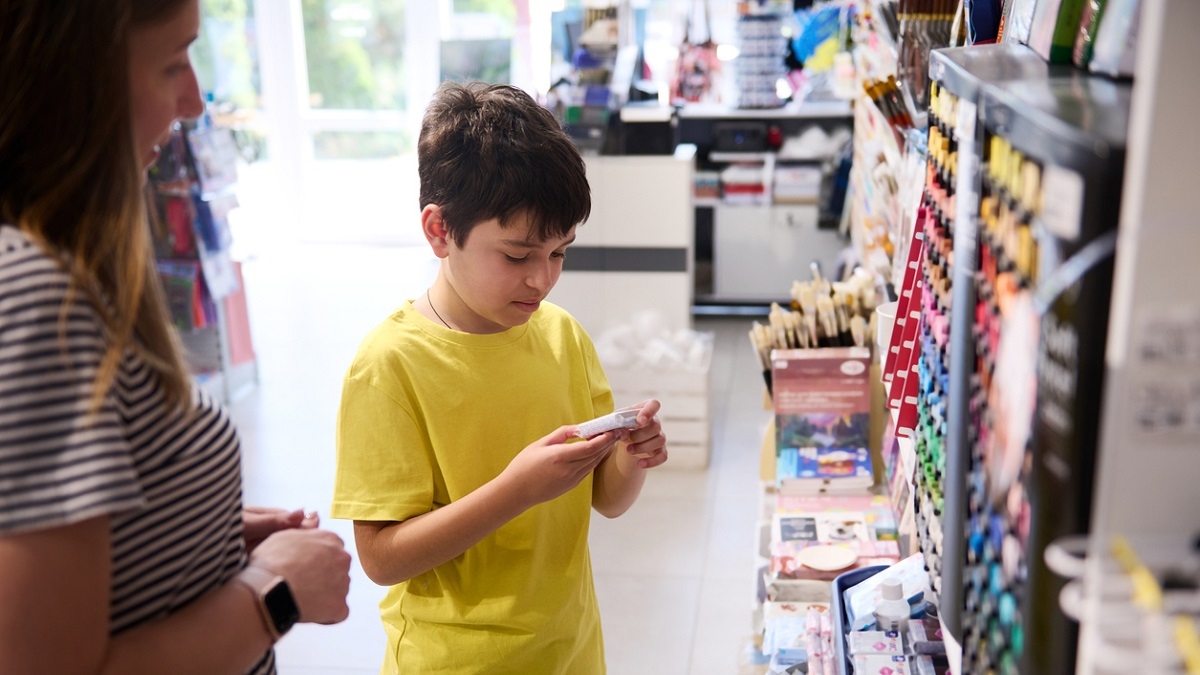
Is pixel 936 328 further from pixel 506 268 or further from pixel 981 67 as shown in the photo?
pixel 506 268

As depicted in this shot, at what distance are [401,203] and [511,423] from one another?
8.53 meters

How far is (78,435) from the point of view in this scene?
86 centimetres

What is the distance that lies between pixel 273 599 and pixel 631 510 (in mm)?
3256

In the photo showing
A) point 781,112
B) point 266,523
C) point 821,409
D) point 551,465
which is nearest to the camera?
point 266,523

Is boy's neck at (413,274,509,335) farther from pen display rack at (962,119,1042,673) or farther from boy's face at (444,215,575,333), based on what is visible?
pen display rack at (962,119,1042,673)

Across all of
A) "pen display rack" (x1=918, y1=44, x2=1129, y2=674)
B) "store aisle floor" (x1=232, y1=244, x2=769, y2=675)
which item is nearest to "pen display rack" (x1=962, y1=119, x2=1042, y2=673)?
"pen display rack" (x1=918, y1=44, x2=1129, y2=674)

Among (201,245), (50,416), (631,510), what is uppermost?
(50,416)

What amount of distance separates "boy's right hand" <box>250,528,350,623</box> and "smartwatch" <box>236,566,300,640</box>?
0.01m

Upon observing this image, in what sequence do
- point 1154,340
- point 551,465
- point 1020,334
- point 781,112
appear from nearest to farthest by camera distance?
point 1154,340, point 1020,334, point 551,465, point 781,112

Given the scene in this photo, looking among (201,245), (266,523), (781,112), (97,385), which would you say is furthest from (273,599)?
(781,112)

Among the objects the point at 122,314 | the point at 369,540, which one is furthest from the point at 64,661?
the point at 369,540

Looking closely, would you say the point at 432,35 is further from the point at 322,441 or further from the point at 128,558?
the point at 128,558

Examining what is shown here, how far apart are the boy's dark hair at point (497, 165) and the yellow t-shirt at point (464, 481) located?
0.19m

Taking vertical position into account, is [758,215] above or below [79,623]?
below
